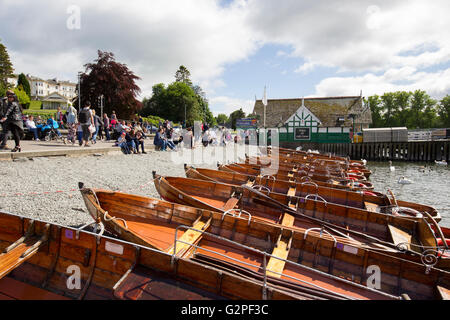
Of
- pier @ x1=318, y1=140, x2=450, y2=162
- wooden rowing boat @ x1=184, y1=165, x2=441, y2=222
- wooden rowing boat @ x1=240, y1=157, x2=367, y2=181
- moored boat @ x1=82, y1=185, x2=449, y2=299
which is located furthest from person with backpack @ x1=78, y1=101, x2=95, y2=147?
pier @ x1=318, y1=140, x2=450, y2=162

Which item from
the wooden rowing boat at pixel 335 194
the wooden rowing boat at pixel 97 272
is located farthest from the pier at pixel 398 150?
the wooden rowing boat at pixel 97 272

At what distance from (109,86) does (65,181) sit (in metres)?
25.6

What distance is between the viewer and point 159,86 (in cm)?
8719

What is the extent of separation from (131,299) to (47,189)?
21.1ft

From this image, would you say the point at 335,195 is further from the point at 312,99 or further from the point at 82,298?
the point at 312,99

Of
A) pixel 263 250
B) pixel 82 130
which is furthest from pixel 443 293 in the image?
pixel 82 130

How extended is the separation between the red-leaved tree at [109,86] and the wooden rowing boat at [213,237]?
29.3 m

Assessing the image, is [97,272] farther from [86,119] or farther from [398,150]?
[398,150]

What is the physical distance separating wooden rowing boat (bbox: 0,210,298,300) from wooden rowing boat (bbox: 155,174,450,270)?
2494 millimetres

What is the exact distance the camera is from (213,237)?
4.74 meters

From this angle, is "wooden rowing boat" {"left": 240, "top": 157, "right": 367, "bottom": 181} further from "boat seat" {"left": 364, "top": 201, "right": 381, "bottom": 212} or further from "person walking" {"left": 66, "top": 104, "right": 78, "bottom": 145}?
"person walking" {"left": 66, "top": 104, "right": 78, "bottom": 145}
